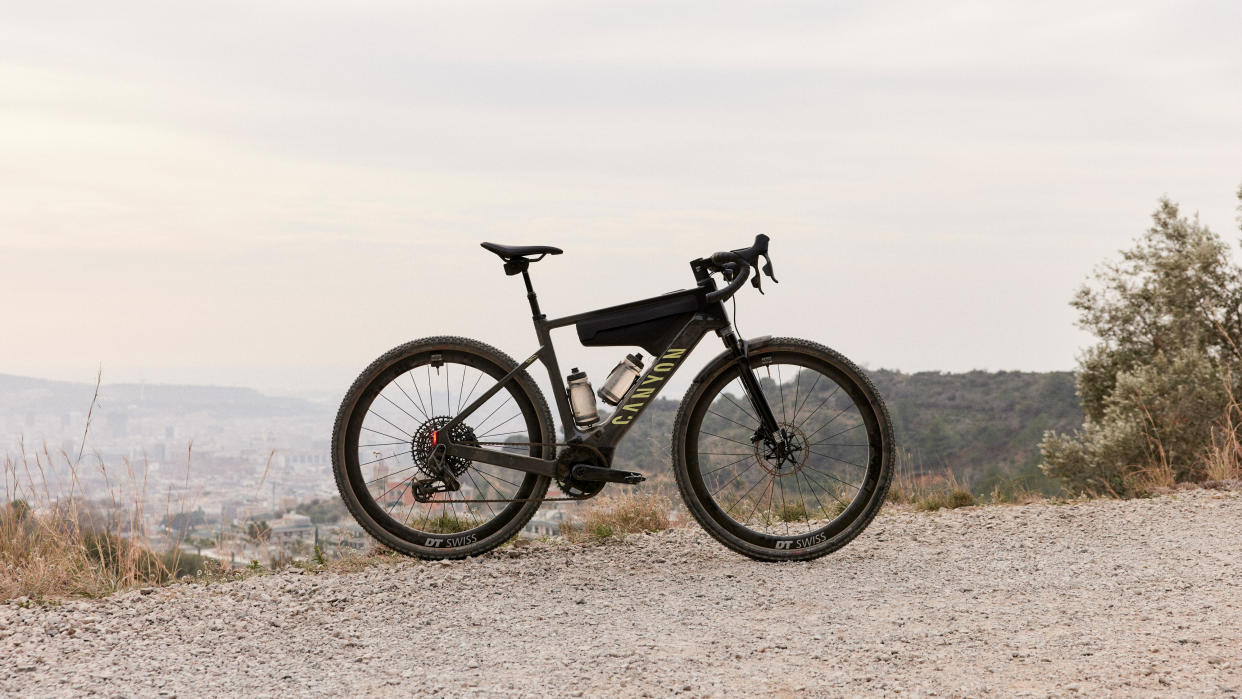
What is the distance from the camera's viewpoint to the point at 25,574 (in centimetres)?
509

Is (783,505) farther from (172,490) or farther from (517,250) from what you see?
(172,490)

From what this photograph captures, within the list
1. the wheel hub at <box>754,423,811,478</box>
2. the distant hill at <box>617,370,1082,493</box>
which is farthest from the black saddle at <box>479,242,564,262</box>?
the distant hill at <box>617,370,1082,493</box>

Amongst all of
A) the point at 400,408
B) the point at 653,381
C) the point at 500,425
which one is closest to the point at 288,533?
the point at 400,408

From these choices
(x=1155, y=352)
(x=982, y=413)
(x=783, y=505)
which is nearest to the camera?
(x=783, y=505)

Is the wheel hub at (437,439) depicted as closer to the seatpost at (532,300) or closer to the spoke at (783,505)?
the seatpost at (532,300)

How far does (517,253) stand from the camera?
531cm

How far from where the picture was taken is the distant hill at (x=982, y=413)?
25.9 m

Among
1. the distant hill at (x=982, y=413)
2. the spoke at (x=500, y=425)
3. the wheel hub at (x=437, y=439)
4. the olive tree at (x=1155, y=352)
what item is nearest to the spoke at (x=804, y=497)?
the spoke at (x=500, y=425)

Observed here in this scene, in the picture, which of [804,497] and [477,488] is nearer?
[477,488]

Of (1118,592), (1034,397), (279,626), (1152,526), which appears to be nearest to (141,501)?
(279,626)

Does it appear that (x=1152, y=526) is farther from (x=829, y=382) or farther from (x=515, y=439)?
(x=515, y=439)

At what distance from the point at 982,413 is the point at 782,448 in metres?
26.4

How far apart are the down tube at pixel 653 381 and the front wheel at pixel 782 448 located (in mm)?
168

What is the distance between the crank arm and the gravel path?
507 mm
